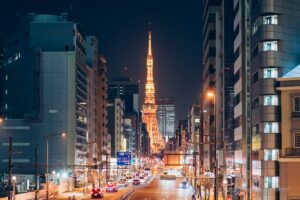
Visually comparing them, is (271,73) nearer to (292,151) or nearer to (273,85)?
(273,85)

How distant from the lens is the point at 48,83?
509 ft

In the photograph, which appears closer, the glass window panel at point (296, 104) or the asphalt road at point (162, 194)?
the glass window panel at point (296, 104)

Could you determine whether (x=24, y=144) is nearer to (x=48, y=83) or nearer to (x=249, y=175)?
(x=48, y=83)

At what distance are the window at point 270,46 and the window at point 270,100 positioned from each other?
4663 millimetres

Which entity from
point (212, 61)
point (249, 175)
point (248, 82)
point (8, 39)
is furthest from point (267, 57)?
point (8, 39)

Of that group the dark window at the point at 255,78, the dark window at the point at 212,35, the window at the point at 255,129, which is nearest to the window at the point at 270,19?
the dark window at the point at 255,78

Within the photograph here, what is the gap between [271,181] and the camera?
6700 cm

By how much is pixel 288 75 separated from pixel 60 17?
4126 inches

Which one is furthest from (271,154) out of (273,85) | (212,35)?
(212,35)

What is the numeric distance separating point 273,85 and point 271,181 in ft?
30.3

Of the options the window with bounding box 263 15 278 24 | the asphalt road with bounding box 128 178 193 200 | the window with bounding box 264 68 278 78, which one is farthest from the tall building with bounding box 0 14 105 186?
the window with bounding box 263 15 278 24

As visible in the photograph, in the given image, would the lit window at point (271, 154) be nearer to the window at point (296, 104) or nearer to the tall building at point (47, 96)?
the window at point (296, 104)

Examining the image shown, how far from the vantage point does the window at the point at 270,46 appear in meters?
68.5

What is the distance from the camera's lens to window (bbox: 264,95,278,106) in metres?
67.5
